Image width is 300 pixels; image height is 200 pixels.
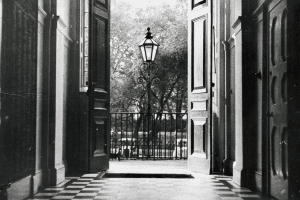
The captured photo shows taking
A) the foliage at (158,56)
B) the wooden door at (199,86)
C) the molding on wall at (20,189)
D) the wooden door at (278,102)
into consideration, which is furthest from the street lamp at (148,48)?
the foliage at (158,56)

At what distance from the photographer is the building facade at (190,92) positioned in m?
4.05

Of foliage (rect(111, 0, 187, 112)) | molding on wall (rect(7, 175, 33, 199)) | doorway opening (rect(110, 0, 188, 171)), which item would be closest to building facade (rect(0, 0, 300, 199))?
molding on wall (rect(7, 175, 33, 199))

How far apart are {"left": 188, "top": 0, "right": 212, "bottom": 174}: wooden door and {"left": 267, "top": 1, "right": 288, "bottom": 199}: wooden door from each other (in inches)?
90.9

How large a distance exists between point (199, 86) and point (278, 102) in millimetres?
2923

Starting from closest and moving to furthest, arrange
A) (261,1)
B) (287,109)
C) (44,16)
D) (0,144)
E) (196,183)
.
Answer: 1. (0,144)
2. (287,109)
3. (261,1)
4. (44,16)
5. (196,183)

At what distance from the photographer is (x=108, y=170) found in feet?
24.7

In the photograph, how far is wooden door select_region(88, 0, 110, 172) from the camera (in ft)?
23.1

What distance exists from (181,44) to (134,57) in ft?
10.1

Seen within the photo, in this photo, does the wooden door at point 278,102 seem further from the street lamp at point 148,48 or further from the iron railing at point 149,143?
the iron railing at point 149,143

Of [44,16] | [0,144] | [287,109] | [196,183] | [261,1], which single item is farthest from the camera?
[196,183]

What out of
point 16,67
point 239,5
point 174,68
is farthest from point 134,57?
point 16,67

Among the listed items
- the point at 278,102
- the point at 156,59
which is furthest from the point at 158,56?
the point at 278,102

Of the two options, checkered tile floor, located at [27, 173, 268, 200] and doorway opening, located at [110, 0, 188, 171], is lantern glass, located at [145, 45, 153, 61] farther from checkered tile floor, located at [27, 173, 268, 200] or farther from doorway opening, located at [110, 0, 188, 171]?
doorway opening, located at [110, 0, 188, 171]

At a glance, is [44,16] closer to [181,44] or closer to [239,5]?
[239,5]
